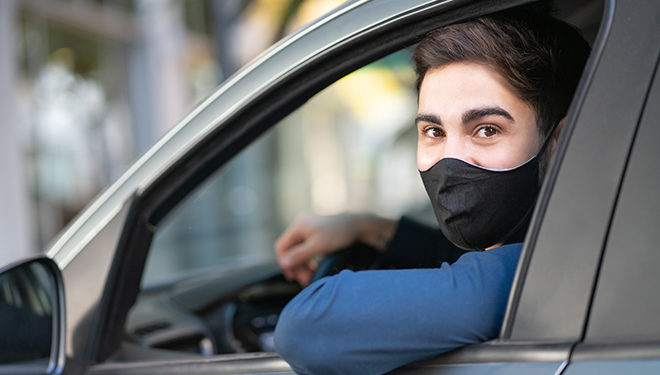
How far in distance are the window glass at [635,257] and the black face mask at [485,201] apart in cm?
24

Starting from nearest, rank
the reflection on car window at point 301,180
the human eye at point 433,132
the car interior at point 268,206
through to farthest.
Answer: the human eye at point 433,132 → the car interior at point 268,206 → the reflection on car window at point 301,180

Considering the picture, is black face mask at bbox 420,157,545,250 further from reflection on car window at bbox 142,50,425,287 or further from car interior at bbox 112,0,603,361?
reflection on car window at bbox 142,50,425,287

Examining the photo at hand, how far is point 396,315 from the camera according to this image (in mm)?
1245

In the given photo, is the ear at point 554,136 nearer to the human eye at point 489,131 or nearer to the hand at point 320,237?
the human eye at point 489,131

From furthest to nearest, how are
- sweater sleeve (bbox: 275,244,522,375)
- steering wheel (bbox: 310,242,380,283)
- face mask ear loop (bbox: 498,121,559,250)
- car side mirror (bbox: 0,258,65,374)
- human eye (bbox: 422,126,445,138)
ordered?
1. steering wheel (bbox: 310,242,380,283)
2. car side mirror (bbox: 0,258,65,374)
3. human eye (bbox: 422,126,445,138)
4. face mask ear loop (bbox: 498,121,559,250)
5. sweater sleeve (bbox: 275,244,522,375)

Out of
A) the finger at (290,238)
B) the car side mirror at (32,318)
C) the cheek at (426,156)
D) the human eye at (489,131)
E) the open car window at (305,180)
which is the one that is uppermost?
the open car window at (305,180)

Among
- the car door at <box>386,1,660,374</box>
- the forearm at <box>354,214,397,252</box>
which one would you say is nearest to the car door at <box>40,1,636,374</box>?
the car door at <box>386,1,660,374</box>

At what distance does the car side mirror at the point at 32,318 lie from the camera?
159 centimetres

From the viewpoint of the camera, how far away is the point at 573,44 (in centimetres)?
141

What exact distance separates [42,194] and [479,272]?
9.25 metres

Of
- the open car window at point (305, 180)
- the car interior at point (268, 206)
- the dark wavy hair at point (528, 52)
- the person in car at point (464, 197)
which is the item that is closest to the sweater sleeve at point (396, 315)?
the person in car at point (464, 197)

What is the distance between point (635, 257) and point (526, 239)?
0.61 ft

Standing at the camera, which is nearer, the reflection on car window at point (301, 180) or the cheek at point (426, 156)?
the cheek at point (426, 156)

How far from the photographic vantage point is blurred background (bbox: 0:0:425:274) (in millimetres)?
8570
